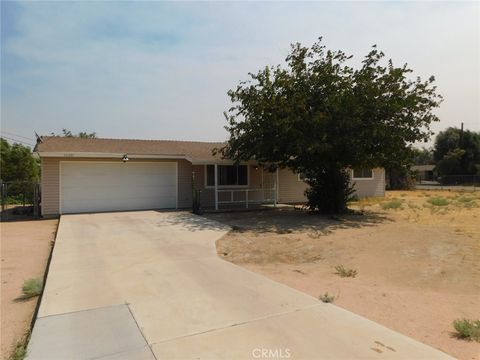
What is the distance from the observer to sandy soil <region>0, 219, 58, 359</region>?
15.9 ft

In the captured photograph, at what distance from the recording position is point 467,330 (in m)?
4.15

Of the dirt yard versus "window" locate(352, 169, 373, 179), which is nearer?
the dirt yard

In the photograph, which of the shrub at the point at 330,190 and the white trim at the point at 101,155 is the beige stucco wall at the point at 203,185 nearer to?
the white trim at the point at 101,155

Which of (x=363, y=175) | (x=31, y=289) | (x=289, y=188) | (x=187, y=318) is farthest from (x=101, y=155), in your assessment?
(x=363, y=175)

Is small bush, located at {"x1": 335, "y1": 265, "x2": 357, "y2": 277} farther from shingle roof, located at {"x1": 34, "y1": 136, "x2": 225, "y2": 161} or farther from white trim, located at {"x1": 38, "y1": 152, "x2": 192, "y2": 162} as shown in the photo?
white trim, located at {"x1": 38, "y1": 152, "x2": 192, "y2": 162}

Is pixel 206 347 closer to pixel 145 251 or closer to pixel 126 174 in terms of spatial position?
pixel 145 251

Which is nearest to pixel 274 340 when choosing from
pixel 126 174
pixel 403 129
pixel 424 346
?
pixel 424 346

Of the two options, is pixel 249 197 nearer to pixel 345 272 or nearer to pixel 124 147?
pixel 124 147

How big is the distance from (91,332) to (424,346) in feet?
11.7

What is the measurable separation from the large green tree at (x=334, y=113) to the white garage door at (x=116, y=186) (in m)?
5.21

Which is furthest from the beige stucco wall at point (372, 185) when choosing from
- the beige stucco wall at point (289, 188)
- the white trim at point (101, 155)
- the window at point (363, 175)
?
the white trim at point (101, 155)

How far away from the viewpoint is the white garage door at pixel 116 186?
51.5 ft

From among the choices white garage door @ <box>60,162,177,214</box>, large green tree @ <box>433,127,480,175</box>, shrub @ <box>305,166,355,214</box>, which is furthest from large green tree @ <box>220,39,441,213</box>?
large green tree @ <box>433,127,480,175</box>

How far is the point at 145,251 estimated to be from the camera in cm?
851
